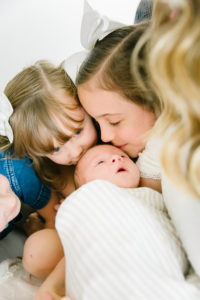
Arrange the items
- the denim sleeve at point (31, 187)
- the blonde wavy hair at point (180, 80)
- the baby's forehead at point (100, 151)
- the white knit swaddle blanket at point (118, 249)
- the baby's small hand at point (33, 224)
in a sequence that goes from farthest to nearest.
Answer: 1. the baby's small hand at point (33, 224)
2. the denim sleeve at point (31, 187)
3. the baby's forehead at point (100, 151)
4. the white knit swaddle blanket at point (118, 249)
5. the blonde wavy hair at point (180, 80)

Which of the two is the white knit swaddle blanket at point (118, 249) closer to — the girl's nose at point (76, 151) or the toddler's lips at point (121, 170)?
the toddler's lips at point (121, 170)

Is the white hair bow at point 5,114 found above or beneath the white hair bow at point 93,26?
beneath

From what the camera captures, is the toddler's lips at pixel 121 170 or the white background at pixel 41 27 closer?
the toddler's lips at pixel 121 170

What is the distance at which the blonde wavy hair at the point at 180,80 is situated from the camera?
Result: 1.53ft

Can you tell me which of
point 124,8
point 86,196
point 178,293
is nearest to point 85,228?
point 86,196

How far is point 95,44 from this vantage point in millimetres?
944

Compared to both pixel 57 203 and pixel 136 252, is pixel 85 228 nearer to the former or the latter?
pixel 136 252

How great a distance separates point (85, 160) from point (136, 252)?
40 cm

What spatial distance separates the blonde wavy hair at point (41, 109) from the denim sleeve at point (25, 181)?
0.04 meters

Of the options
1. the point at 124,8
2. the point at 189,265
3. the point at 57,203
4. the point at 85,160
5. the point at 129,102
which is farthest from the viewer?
the point at 124,8

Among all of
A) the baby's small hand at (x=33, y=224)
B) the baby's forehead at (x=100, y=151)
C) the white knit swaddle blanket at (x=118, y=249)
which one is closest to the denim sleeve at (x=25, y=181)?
the baby's small hand at (x=33, y=224)

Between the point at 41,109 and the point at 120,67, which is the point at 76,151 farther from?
the point at 120,67

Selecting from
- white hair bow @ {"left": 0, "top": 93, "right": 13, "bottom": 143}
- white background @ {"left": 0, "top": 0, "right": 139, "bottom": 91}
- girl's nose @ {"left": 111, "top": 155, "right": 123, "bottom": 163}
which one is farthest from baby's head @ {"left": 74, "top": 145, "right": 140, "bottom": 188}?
white background @ {"left": 0, "top": 0, "right": 139, "bottom": 91}

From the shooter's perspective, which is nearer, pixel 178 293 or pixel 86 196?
pixel 178 293
